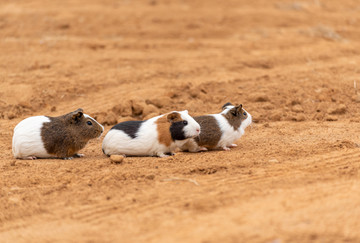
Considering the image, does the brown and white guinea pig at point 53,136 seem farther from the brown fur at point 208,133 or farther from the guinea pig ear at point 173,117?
the brown fur at point 208,133

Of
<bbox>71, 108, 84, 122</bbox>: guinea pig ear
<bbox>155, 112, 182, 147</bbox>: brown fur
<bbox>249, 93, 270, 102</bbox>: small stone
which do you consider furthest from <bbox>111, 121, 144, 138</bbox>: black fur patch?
<bbox>249, 93, 270, 102</bbox>: small stone

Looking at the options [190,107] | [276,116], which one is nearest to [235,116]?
[276,116]

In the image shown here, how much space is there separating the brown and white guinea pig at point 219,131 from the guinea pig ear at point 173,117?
0.45 meters

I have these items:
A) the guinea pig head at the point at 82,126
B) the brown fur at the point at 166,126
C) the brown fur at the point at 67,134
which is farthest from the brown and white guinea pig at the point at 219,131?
the brown fur at the point at 67,134

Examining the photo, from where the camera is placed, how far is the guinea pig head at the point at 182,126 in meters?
7.85

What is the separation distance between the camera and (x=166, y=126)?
798 cm

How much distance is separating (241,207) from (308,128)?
425cm

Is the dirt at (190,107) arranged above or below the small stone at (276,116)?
above

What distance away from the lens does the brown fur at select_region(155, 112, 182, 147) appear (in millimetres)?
7915

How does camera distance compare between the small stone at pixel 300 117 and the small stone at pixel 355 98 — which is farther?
the small stone at pixel 355 98

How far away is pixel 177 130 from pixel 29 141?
2.33 m

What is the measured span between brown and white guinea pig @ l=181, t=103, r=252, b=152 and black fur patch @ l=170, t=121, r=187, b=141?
30cm

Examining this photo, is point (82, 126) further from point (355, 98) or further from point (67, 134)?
point (355, 98)

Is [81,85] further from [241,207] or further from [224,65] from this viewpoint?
[241,207]
